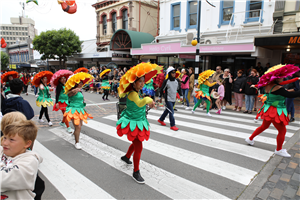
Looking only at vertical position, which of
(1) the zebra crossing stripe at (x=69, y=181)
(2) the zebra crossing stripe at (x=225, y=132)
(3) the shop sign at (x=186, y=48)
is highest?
(3) the shop sign at (x=186, y=48)

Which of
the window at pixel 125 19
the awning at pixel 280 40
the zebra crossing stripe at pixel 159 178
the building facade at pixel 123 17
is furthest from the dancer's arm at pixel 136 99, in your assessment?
the window at pixel 125 19

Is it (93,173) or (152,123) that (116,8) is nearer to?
(152,123)

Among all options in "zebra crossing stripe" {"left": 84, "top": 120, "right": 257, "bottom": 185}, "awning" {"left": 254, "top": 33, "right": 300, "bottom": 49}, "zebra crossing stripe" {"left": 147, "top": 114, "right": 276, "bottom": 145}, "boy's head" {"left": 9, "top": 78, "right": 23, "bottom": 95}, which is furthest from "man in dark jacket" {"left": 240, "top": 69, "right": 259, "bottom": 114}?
"boy's head" {"left": 9, "top": 78, "right": 23, "bottom": 95}

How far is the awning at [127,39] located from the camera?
722 inches

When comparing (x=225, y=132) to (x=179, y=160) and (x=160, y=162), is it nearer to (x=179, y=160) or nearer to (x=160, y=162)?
(x=179, y=160)

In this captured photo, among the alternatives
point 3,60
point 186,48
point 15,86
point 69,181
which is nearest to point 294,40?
point 186,48

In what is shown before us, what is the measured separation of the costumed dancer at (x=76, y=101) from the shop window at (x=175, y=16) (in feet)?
46.6

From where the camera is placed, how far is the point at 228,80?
31.9 feet

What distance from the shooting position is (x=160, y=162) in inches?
162

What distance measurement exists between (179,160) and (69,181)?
222 cm

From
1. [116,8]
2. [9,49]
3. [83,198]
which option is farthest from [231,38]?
[9,49]

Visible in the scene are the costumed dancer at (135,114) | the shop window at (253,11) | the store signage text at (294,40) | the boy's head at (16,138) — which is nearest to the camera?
the boy's head at (16,138)

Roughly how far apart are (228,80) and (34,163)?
955cm

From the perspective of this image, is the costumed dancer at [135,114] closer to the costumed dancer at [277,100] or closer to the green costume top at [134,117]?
the green costume top at [134,117]
